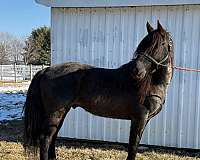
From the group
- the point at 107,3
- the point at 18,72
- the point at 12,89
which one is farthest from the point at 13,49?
the point at 107,3

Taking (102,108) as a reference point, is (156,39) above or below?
above

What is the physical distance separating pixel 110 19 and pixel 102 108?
2.66m

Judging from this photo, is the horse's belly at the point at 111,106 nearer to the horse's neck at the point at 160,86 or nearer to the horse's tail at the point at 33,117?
the horse's neck at the point at 160,86

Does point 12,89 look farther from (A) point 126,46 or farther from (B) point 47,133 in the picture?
(B) point 47,133

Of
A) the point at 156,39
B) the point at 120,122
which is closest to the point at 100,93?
the point at 156,39

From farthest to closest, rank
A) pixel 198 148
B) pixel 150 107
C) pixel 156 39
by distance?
1. pixel 198 148
2. pixel 150 107
3. pixel 156 39

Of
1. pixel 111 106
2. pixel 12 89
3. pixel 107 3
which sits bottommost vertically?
pixel 12 89

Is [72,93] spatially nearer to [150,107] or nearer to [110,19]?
[150,107]

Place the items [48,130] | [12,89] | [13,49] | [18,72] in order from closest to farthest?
[48,130] → [12,89] → [18,72] → [13,49]

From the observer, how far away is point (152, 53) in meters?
4.54

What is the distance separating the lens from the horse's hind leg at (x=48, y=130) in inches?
193

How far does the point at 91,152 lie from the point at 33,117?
1919 millimetres

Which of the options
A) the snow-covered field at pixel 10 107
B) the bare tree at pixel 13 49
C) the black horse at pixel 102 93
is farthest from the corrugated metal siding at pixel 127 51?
the bare tree at pixel 13 49

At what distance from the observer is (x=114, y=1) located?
22.6 feet
